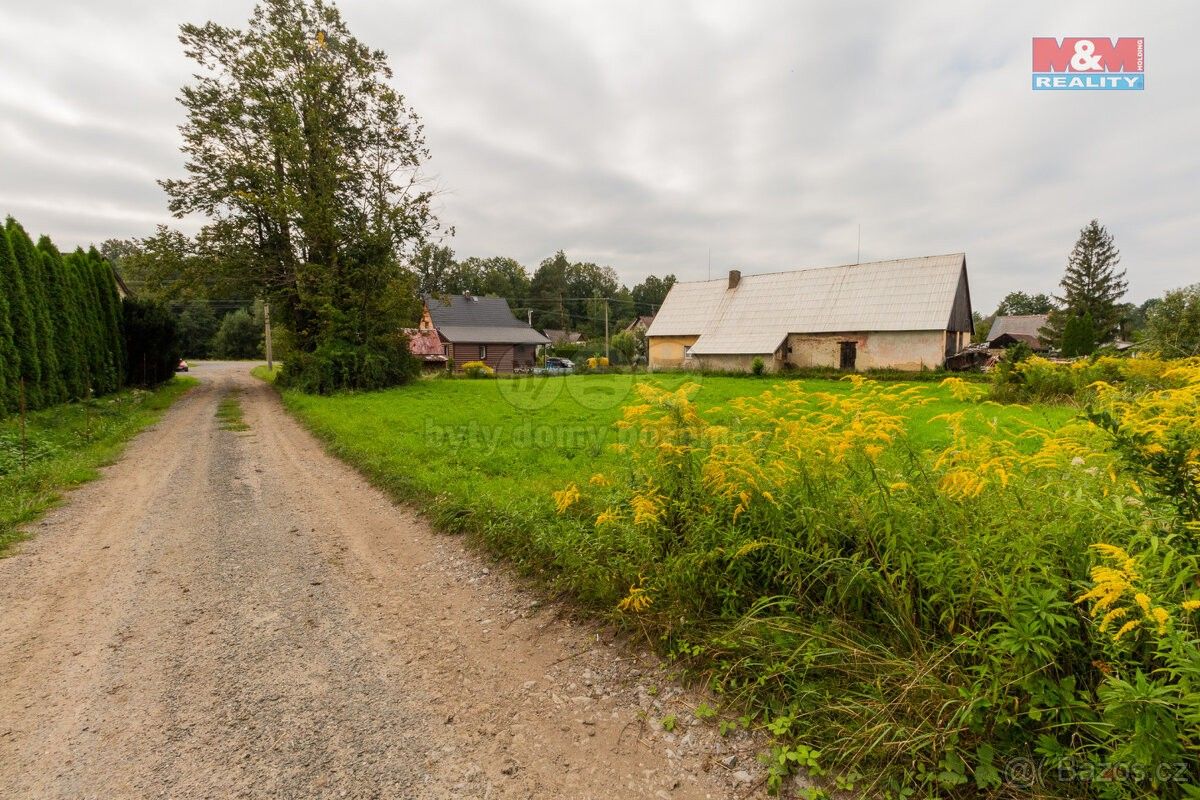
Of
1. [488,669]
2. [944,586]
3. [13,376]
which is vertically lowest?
[488,669]

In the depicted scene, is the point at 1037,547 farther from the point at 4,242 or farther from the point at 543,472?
the point at 4,242

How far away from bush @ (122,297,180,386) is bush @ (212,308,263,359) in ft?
144

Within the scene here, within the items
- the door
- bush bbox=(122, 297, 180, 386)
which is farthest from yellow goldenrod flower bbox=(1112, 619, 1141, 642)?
the door

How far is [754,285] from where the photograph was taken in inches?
1371

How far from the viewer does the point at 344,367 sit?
18.2 metres

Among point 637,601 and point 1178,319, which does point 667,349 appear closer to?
point 1178,319

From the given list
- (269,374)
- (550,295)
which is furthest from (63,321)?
(550,295)

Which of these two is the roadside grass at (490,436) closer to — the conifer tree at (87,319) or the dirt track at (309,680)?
the dirt track at (309,680)

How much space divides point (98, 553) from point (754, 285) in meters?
35.0

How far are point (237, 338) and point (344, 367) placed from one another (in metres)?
52.8

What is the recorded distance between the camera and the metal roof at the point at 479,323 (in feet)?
133

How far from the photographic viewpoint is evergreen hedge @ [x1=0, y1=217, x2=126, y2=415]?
11.4 metres

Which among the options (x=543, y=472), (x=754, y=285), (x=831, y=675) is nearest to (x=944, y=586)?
(x=831, y=675)

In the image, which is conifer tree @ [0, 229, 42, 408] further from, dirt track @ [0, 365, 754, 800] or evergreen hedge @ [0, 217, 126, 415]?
dirt track @ [0, 365, 754, 800]
